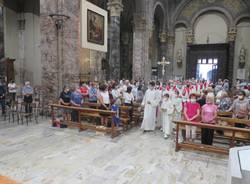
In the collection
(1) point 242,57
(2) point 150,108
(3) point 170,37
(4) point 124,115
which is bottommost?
(4) point 124,115

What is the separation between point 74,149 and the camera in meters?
5.62

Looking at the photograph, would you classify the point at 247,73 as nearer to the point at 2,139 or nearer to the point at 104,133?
the point at 104,133

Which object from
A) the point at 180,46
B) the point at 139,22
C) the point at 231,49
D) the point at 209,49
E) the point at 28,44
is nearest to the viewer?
the point at 139,22

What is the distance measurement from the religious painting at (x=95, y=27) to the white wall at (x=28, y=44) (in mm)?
7095

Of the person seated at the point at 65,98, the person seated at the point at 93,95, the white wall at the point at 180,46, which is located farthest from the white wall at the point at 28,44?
the white wall at the point at 180,46

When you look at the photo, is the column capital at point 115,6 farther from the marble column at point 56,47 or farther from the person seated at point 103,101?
the person seated at point 103,101

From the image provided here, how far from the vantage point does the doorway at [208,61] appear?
21.0m

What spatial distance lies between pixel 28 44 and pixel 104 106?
473 inches

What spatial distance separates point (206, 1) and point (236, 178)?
75.0 feet

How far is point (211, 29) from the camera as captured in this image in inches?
832

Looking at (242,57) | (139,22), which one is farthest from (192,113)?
(242,57)

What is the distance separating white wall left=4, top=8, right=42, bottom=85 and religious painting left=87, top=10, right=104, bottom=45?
7.10 m

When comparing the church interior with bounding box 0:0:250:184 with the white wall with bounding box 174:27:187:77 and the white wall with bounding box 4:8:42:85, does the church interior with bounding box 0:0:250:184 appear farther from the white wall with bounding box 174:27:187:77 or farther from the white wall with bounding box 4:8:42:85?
the white wall with bounding box 174:27:187:77

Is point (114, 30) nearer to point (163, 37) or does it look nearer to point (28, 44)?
point (28, 44)
